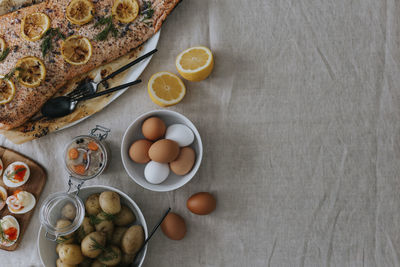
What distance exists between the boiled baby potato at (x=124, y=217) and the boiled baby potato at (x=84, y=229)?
94mm

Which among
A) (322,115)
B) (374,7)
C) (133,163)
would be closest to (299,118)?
(322,115)

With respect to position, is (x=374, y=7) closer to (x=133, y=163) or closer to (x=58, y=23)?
(x=133, y=163)

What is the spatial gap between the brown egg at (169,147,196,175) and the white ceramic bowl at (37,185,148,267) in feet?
0.66

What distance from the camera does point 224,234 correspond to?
134 cm

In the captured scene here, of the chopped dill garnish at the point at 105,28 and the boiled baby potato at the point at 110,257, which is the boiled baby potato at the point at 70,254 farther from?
the chopped dill garnish at the point at 105,28

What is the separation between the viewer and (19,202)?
4.39 feet

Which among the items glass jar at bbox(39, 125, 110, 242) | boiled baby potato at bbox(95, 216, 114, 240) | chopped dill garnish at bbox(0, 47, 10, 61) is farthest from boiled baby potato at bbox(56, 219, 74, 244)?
chopped dill garnish at bbox(0, 47, 10, 61)

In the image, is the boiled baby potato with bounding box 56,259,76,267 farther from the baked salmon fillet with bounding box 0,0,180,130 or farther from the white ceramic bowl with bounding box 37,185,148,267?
the baked salmon fillet with bounding box 0,0,180,130

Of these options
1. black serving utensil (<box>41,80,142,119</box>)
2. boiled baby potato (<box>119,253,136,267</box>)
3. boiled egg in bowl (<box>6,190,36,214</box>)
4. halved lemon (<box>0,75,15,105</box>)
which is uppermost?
halved lemon (<box>0,75,15,105</box>)

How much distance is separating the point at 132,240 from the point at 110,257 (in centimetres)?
9

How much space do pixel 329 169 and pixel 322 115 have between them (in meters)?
0.22

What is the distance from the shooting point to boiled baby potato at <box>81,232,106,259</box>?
119cm

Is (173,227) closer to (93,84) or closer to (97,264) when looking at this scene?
(97,264)

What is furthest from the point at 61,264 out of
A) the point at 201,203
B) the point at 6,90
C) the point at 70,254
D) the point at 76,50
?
the point at 76,50
